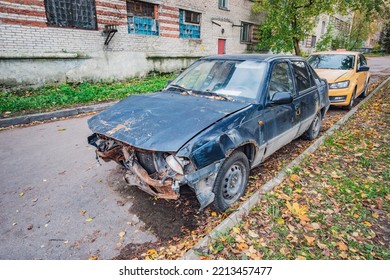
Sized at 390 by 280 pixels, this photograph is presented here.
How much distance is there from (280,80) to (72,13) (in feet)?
30.4

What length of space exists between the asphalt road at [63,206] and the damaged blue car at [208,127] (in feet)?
1.76

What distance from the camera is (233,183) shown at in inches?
120

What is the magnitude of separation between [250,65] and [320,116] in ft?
9.06

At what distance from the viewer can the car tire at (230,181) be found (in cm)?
275

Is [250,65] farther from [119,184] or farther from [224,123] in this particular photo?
[119,184]

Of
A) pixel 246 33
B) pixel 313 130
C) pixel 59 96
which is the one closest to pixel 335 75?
pixel 313 130

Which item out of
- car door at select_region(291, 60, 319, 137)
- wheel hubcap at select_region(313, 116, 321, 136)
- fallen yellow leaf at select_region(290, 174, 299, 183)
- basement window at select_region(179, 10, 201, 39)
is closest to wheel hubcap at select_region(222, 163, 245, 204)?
fallen yellow leaf at select_region(290, 174, 299, 183)

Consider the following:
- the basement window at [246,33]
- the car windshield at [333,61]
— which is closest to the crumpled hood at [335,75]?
the car windshield at [333,61]

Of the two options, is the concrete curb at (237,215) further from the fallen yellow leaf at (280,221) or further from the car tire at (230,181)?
the fallen yellow leaf at (280,221)

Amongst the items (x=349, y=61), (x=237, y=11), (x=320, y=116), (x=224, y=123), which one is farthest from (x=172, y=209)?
(x=237, y=11)

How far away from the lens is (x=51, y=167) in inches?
163

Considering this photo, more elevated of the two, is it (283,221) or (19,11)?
(19,11)

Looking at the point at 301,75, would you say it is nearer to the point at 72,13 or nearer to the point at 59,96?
the point at 59,96

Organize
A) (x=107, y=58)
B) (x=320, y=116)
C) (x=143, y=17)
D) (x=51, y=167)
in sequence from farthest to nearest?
(x=143, y=17), (x=107, y=58), (x=320, y=116), (x=51, y=167)
